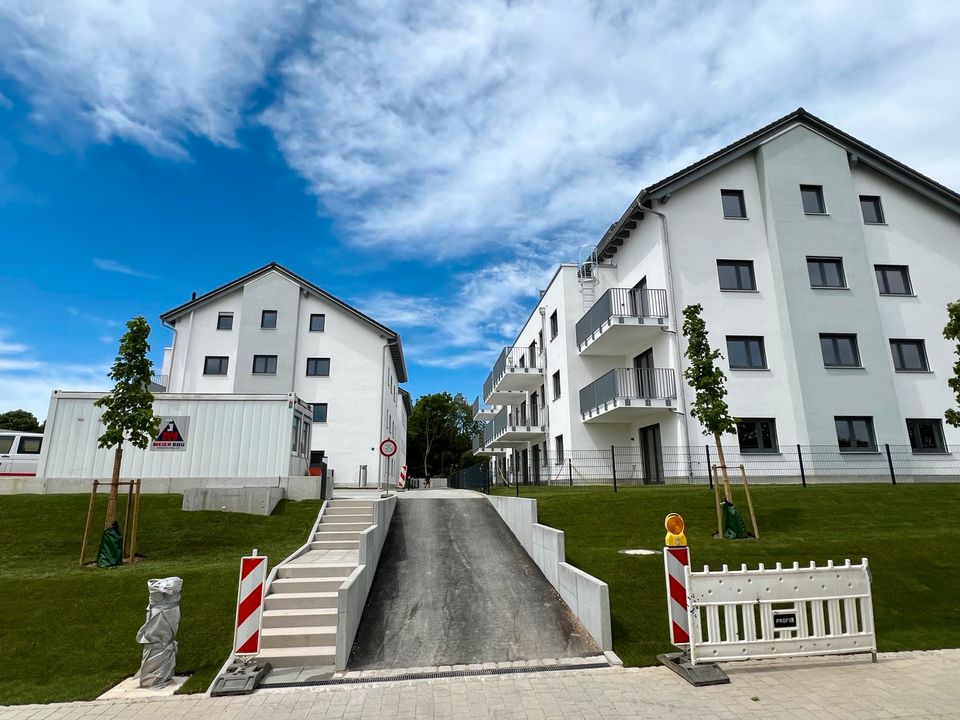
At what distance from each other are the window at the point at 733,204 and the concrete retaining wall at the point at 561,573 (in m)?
14.2

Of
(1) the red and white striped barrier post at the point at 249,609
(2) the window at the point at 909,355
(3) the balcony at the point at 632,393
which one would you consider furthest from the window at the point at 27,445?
(2) the window at the point at 909,355

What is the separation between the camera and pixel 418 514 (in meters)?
14.3

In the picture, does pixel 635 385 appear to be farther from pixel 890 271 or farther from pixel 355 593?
pixel 355 593

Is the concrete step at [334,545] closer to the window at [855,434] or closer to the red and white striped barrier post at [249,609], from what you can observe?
the red and white striped barrier post at [249,609]

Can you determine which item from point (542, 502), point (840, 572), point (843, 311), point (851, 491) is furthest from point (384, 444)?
point (843, 311)

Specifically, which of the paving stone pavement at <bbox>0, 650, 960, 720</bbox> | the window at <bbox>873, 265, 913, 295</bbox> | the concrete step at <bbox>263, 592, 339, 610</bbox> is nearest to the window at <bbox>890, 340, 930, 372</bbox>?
the window at <bbox>873, 265, 913, 295</bbox>

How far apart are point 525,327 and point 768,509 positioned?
20412 millimetres

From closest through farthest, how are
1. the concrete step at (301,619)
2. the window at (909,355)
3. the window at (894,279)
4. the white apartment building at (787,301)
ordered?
the concrete step at (301,619) < the white apartment building at (787,301) < the window at (909,355) < the window at (894,279)

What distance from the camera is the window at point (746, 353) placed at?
1844 centimetres

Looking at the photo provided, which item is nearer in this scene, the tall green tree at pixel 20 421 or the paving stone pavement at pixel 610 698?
the paving stone pavement at pixel 610 698

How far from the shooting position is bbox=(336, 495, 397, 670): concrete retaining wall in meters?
6.28

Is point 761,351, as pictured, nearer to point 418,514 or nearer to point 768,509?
point 768,509

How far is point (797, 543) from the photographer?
9.81 m

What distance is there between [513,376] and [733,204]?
13020 millimetres
